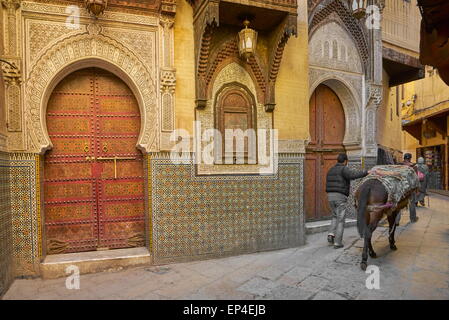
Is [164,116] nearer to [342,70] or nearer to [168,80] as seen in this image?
[168,80]

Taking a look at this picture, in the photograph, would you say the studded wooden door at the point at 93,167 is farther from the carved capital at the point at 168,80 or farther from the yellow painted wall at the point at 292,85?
the yellow painted wall at the point at 292,85

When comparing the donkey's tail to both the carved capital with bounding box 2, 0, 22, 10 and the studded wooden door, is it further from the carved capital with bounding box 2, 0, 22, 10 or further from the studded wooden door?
the carved capital with bounding box 2, 0, 22, 10

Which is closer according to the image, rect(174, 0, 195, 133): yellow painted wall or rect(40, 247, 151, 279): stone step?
rect(40, 247, 151, 279): stone step

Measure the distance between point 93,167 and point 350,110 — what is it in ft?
19.3

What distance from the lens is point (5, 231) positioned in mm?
3828

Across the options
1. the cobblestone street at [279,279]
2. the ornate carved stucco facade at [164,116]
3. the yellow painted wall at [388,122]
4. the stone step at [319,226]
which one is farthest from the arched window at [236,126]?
the yellow painted wall at [388,122]

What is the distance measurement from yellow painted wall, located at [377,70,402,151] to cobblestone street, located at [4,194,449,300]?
5.07 metres

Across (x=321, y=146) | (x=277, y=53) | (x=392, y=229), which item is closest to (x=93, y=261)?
(x=277, y=53)

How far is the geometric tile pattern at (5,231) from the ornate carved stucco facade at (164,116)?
0.02 m

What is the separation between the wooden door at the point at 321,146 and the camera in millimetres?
6953

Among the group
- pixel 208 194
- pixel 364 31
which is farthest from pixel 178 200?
pixel 364 31

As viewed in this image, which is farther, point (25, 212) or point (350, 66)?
point (350, 66)

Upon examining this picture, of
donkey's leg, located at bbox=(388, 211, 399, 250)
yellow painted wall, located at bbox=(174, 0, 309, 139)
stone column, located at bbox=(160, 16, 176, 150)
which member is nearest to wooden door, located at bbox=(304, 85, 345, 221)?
yellow painted wall, located at bbox=(174, 0, 309, 139)

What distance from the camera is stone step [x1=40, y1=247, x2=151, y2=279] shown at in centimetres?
420
